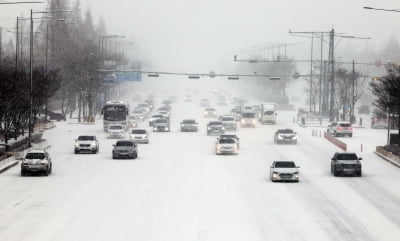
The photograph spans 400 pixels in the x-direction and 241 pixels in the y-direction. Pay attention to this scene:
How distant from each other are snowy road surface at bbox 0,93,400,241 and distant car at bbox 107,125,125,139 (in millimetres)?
14245

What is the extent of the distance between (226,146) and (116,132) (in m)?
18.4

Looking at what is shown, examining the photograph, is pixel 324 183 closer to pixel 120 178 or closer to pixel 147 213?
pixel 120 178

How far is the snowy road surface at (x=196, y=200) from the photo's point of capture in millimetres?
31750

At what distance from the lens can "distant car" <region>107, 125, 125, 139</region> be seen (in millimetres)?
81562

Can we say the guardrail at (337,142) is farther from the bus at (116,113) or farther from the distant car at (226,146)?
the bus at (116,113)

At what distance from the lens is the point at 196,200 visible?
1590 inches

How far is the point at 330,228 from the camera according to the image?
107 feet

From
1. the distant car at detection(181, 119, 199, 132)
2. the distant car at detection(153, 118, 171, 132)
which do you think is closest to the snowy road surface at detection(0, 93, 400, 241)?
the distant car at detection(153, 118, 171, 132)

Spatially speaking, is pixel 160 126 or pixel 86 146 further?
pixel 160 126

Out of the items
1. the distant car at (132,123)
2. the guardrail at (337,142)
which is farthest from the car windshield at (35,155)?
the distant car at (132,123)

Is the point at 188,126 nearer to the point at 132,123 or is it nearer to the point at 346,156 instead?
the point at 132,123

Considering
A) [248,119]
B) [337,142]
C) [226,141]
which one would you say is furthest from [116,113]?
[226,141]

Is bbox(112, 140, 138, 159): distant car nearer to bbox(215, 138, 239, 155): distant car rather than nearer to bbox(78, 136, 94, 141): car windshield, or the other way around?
bbox(78, 136, 94, 141): car windshield

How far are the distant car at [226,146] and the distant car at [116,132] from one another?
1758cm
